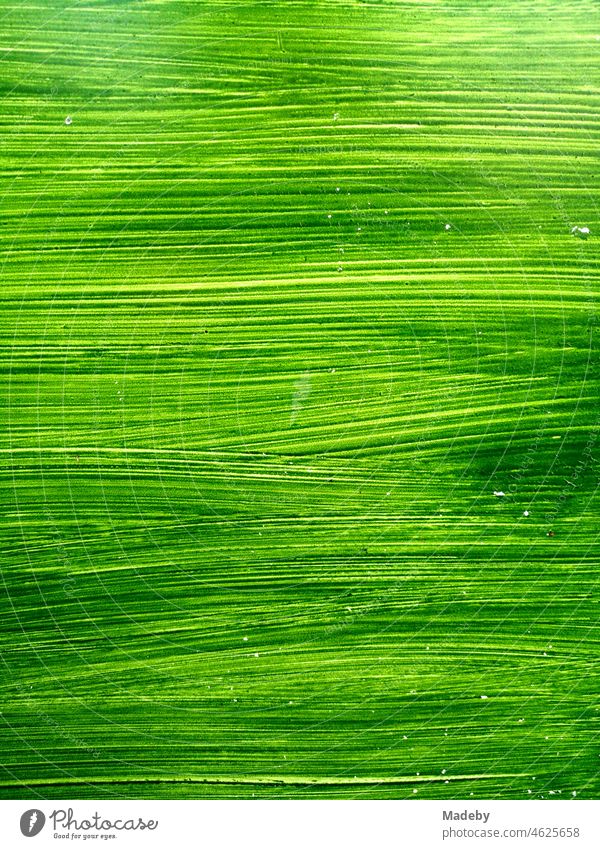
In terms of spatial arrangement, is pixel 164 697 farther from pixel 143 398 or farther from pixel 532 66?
pixel 532 66

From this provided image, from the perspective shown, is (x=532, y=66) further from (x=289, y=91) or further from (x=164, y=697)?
(x=164, y=697)

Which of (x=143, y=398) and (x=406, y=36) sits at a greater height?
(x=406, y=36)

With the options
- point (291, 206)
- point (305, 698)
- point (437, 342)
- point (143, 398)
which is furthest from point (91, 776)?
point (291, 206)
